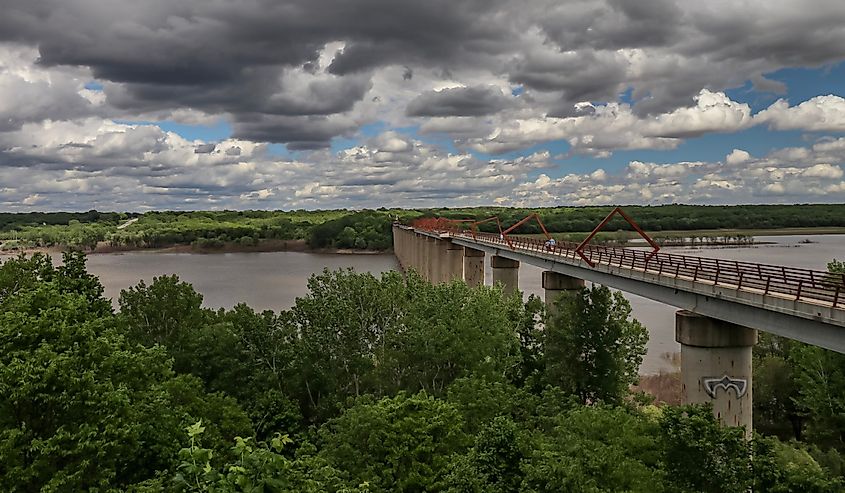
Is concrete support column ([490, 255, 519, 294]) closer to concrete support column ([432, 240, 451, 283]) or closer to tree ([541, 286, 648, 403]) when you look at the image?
concrete support column ([432, 240, 451, 283])

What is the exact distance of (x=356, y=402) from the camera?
24406mm

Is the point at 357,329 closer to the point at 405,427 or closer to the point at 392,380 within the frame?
the point at 392,380

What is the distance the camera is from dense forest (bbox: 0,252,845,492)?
14914 mm

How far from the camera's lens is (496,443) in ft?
56.5

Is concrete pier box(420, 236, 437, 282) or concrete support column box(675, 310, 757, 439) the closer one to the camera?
concrete support column box(675, 310, 757, 439)

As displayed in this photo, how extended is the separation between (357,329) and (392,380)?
4081 millimetres

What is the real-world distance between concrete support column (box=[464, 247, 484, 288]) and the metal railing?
120 feet

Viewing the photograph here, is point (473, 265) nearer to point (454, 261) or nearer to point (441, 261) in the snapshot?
point (454, 261)

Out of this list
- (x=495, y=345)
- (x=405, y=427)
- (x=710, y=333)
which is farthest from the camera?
(x=495, y=345)

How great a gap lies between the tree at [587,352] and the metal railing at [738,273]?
304 cm

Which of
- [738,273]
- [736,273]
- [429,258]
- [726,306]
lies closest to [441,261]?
[429,258]

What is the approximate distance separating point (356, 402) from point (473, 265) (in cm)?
5769

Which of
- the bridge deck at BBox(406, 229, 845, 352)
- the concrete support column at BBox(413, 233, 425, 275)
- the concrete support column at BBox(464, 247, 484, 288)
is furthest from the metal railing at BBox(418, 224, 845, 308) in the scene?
the concrete support column at BBox(413, 233, 425, 275)

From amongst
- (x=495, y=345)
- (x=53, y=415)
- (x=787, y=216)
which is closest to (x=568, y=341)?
(x=495, y=345)
